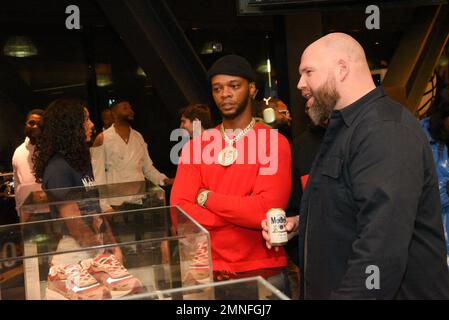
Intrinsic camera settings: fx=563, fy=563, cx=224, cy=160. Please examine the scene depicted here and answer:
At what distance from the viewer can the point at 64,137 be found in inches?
129

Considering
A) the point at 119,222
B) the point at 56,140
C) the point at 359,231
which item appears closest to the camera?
the point at 359,231

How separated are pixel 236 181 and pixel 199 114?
246cm

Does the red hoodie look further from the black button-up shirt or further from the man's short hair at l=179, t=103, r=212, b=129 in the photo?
the man's short hair at l=179, t=103, r=212, b=129

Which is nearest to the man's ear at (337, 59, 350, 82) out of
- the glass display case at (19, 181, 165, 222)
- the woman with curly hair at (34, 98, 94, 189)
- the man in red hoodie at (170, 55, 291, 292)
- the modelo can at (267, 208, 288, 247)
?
the modelo can at (267, 208, 288, 247)

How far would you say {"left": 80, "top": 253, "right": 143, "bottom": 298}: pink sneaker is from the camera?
172 cm

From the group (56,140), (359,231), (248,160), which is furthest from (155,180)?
(359,231)

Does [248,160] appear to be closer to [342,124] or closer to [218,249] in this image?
[218,249]

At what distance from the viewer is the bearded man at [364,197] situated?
4.87 ft

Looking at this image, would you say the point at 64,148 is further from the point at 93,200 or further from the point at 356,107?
the point at 356,107

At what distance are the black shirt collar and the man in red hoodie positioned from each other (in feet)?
2.30

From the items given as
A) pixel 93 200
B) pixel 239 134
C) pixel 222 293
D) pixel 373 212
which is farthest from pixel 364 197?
pixel 93 200

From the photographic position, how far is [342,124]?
172 cm

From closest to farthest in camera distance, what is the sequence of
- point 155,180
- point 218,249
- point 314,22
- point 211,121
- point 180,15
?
point 218,249, point 211,121, point 155,180, point 314,22, point 180,15
